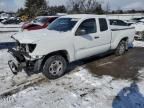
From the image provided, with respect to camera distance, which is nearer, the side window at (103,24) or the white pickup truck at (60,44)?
the white pickup truck at (60,44)

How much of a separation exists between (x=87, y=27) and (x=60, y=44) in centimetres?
138

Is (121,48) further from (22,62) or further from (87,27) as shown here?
(22,62)

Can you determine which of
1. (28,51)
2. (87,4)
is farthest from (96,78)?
(87,4)

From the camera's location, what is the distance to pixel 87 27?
6.98 metres

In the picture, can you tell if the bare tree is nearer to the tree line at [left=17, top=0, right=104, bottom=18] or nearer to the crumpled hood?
the tree line at [left=17, top=0, right=104, bottom=18]

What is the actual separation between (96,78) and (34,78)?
1891 millimetres

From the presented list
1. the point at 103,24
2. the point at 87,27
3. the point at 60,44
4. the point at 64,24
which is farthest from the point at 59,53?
the point at 103,24

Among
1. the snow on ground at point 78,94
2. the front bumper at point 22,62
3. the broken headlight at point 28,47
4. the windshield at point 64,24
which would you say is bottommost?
the snow on ground at point 78,94

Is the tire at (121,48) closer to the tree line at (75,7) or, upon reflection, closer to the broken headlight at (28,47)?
the broken headlight at (28,47)

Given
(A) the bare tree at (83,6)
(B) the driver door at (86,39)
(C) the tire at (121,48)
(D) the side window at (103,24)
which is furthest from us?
(A) the bare tree at (83,6)

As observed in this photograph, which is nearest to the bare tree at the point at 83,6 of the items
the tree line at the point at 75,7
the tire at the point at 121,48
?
the tree line at the point at 75,7

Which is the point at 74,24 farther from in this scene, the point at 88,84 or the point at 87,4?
the point at 87,4

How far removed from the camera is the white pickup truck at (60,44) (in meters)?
5.79

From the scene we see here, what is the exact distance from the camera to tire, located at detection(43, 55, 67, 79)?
238 inches
